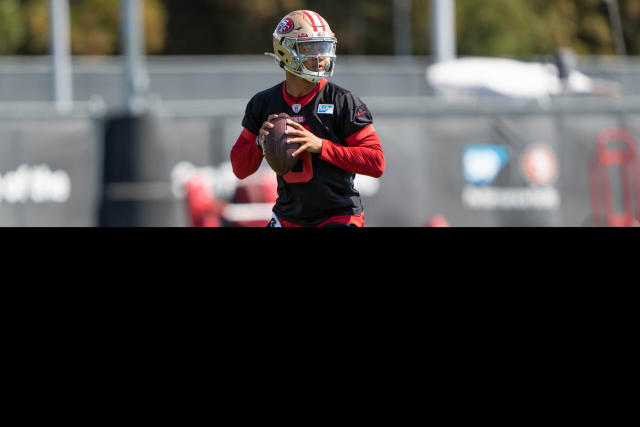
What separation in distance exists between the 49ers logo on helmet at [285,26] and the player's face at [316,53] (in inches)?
3.9

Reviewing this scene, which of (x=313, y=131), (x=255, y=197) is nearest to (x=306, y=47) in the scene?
(x=313, y=131)

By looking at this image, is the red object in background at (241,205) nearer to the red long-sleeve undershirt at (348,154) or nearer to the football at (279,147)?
the red long-sleeve undershirt at (348,154)

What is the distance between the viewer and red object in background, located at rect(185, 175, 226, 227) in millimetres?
11578

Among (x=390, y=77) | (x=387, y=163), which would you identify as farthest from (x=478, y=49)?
(x=387, y=163)

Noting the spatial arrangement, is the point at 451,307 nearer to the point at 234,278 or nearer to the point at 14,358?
the point at 234,278

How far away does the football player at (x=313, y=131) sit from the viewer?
4938 millimetres

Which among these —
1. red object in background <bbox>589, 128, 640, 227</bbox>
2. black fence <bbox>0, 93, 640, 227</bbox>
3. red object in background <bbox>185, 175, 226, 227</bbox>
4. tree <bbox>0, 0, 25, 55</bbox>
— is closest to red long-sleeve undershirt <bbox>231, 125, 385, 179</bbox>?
red object in background <bbox>185, 175, 226, 227</bbox>

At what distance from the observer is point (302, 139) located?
195 inches

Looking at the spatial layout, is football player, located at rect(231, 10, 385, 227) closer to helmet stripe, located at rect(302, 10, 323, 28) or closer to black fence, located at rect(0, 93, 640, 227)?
helmet stripe, located at rect(302, 10, 323, 28)

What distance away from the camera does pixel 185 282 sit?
3.89m

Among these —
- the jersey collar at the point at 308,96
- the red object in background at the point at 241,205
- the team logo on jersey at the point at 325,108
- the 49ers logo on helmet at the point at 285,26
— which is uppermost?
the red object in background at the point at 241,205

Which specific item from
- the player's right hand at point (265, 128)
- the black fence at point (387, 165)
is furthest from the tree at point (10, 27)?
the player's right hand at point (265, 128)

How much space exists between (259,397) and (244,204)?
781cm

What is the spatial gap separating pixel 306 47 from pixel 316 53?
0.18ft
